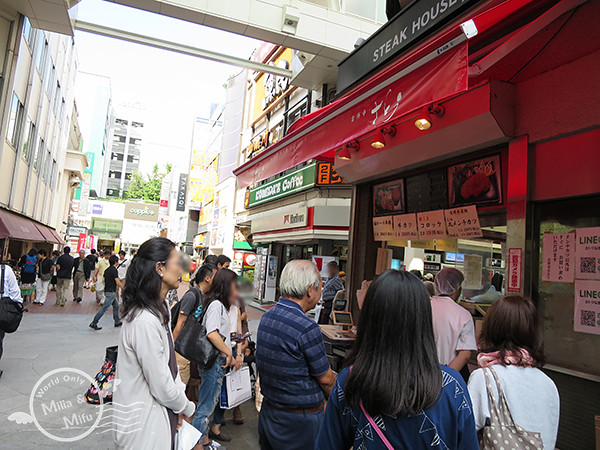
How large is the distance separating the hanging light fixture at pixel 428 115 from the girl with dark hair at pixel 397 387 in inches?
148

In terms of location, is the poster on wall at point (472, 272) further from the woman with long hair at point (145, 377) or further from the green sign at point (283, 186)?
the green sign at point (283, 186)

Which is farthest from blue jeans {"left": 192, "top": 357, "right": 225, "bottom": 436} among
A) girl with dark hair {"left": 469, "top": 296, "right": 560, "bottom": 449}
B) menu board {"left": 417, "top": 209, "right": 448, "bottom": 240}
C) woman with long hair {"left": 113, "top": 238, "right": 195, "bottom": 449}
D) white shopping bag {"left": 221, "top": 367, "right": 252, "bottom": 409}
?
menu board {"left": 417, "top": 209, "right": 448, "bottom": 240}

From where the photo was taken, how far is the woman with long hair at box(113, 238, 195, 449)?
2119mm

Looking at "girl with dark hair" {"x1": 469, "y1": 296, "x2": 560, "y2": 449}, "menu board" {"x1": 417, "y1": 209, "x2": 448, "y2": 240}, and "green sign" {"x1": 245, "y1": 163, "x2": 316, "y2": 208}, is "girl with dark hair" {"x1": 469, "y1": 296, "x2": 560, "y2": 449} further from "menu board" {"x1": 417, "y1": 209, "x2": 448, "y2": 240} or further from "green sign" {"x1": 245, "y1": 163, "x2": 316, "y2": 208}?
"green sign" {"x1": 245, "y1": 163, "x2": 316, "y2": 208}

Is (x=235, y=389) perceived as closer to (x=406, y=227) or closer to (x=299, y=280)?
(x=299, y=280)

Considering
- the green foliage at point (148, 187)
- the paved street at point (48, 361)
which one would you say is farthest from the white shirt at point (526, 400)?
the green foliage at point (148, 187)

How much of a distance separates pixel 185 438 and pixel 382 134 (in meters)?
4.71

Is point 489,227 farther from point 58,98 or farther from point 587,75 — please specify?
point 58,98

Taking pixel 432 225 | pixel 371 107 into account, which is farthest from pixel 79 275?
pixel 371 107

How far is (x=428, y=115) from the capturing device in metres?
4.84

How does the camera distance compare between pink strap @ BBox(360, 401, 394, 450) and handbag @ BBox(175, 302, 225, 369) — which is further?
handbag @ BBox(175, 302, 225, 369)

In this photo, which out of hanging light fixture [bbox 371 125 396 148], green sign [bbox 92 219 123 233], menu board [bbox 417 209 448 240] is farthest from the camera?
Result: green sign [bbox 92 219 123 233]

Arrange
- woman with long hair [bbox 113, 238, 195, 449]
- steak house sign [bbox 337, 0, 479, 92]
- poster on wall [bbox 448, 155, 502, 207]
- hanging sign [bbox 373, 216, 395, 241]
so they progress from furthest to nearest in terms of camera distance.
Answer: hanging sign [bbox 373, 216, 395, 241]
poster on wall [bbox 448, 155, 502, 207]
steak house sign [bbox 337, 0, 479, 92]
woman with long hair [bbox 113, 238, 195, 449]

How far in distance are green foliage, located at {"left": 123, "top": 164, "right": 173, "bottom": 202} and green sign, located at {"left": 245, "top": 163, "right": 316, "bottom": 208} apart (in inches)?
1825
